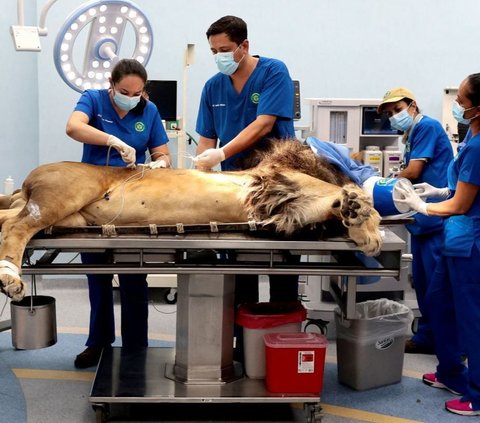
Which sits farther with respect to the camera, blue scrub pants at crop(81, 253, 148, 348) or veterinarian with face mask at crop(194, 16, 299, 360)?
blue scrub pants at crop(81, 253, 148, 348)

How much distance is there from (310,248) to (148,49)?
1.25 meters

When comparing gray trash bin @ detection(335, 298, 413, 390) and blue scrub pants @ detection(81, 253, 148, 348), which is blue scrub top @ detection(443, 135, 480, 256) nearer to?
gray trash bin @ detection(335, 298, 413, 390)

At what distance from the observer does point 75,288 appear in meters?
4.65

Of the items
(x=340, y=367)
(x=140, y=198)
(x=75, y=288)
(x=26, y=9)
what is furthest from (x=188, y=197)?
(x=26, y=9)

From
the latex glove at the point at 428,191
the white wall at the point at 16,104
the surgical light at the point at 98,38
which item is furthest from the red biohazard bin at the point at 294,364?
the white wall at the point at 16,104

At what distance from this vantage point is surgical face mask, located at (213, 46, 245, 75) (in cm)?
286

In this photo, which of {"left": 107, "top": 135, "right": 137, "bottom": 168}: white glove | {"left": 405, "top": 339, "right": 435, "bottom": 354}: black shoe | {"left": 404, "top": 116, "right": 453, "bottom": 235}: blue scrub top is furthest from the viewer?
{"left": 405, "top": 339, "right": 435, "bottom": 354}: black shoe

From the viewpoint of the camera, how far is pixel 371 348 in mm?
2898

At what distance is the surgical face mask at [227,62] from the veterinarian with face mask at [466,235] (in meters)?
0.95

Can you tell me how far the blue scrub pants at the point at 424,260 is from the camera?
318cm

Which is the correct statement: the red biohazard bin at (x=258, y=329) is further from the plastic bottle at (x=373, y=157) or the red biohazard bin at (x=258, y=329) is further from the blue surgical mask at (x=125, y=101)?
the plastic bottle at (x=373, y=157)

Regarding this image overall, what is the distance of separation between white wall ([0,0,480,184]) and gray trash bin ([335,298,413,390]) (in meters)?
2.53

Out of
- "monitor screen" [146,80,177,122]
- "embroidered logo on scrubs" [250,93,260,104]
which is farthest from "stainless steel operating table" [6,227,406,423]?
"monitor screen" [146,80,177,122]

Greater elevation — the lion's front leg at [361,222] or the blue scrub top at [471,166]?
the blue scrub top at [471,166]
